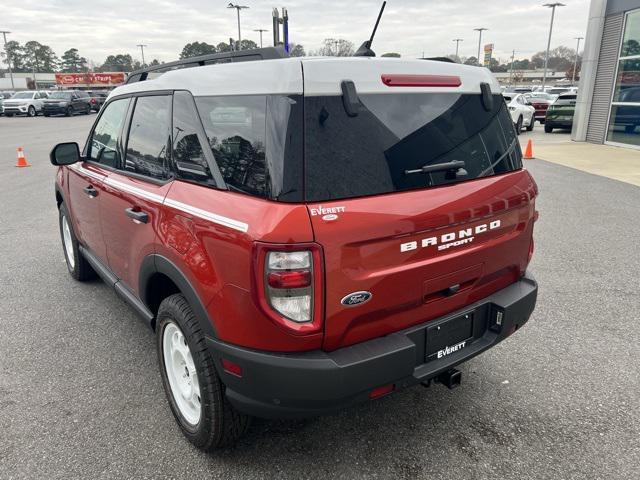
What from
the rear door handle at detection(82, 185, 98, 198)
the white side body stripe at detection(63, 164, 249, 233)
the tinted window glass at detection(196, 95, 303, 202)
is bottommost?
the rear door handle at detection(82, 185, 98, 198)

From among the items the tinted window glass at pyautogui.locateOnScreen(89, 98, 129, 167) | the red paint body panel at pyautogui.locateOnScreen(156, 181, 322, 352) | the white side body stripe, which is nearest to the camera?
the red paint body panel at pyautogui.locateOnScreen(156, 181, 322, 352)

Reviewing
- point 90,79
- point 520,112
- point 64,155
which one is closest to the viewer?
point 64,155

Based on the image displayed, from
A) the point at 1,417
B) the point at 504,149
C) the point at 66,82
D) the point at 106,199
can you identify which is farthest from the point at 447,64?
the point at 66,82

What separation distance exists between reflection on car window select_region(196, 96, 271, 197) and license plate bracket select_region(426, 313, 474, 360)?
106cm

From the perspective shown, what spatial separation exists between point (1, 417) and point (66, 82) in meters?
90.8

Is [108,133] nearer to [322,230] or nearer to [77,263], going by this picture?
[77,263]

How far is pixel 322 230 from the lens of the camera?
1.88m

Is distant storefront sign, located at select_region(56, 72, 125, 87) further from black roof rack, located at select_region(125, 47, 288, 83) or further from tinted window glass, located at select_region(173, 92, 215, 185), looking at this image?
tinted window glass, located at select_region(173, 92, 215, 185)

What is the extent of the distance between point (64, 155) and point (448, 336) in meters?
3.21

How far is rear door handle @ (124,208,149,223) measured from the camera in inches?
104

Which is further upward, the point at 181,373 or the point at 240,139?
the point at 240,139

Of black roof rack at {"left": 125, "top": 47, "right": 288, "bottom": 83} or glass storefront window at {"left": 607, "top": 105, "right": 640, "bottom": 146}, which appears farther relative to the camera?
glass storefront window at {"left": 607, "top": 105, "right": 640, "bottom": 146}

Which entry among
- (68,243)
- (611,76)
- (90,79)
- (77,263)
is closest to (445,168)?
(77,263)

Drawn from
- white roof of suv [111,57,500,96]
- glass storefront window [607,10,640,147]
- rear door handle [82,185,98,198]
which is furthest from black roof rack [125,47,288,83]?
glass storefront window [607,10,640,147]
